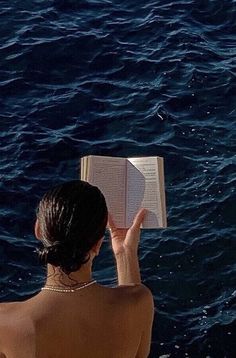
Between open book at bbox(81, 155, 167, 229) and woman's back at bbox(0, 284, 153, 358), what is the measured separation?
3.17ft

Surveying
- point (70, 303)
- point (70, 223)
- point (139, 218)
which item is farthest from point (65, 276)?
point (139, 218)

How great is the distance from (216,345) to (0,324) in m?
3.75

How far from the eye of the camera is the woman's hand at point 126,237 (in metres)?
4.31

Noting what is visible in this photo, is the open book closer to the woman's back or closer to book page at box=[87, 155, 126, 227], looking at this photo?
book page at box=[87, 155, 126, 227]

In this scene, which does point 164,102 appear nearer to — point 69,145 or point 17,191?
point 69,145

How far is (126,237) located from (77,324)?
809 mm

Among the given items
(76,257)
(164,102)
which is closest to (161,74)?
(164,102)

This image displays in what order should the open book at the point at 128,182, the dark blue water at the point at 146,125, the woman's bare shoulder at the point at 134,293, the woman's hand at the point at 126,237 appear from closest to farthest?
the woman's bare shoulder at the point at 134,293 < the woman's hand at the point at 126,237 < the open book at the point at 128,182 < the dark blue water at the point at 146,125

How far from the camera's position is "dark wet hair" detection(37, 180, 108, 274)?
11.9 feet

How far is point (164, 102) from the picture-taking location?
33.6 ft

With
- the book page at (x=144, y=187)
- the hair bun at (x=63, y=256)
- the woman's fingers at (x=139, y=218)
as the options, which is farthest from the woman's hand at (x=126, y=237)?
the hair bun at (x=63, y=256)

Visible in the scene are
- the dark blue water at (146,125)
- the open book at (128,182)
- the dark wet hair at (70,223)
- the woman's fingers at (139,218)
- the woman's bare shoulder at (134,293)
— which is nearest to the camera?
the dark wet hair at (70,223)

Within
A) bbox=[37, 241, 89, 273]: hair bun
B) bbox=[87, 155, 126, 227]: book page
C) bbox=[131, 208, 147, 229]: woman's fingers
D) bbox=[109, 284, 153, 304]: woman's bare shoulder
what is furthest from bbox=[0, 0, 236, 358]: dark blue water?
bbox=[37, 241, 89, 273]: hair bun

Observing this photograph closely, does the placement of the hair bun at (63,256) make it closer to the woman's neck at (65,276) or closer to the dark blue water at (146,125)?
the woman's neck at (65,276)
